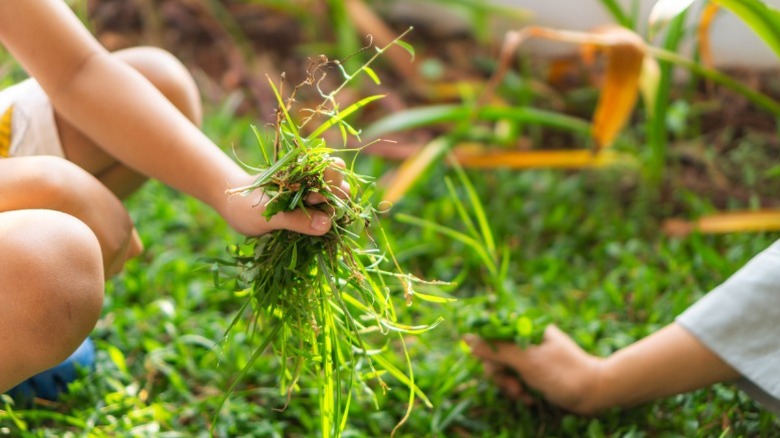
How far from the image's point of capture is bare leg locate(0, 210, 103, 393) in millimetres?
727

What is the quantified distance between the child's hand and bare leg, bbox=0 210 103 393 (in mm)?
133

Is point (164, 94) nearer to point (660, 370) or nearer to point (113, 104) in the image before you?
point (113, 104)

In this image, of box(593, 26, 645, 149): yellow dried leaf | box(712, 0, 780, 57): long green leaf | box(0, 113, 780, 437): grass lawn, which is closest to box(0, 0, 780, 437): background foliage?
box(0, 113, 780, 437): grass lawn

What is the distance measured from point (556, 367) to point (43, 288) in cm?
56

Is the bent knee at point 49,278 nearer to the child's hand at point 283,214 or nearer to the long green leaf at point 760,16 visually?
the child's hand at point 283,214

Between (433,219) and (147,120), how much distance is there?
0.68m

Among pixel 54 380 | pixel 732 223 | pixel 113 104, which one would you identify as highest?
pixel 732 223

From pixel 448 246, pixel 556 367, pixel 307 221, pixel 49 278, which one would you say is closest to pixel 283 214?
pixel 307 221

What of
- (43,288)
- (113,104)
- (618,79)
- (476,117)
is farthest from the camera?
(476,117)

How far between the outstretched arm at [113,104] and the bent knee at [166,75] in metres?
0.09

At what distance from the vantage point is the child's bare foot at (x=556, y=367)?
3.30ft

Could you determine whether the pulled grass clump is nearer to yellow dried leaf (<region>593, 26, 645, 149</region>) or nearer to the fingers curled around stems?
the fingers curled around stems

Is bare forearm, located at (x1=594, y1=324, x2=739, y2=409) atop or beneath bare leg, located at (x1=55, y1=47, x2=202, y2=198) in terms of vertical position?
beneath

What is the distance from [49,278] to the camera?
0.73 m
